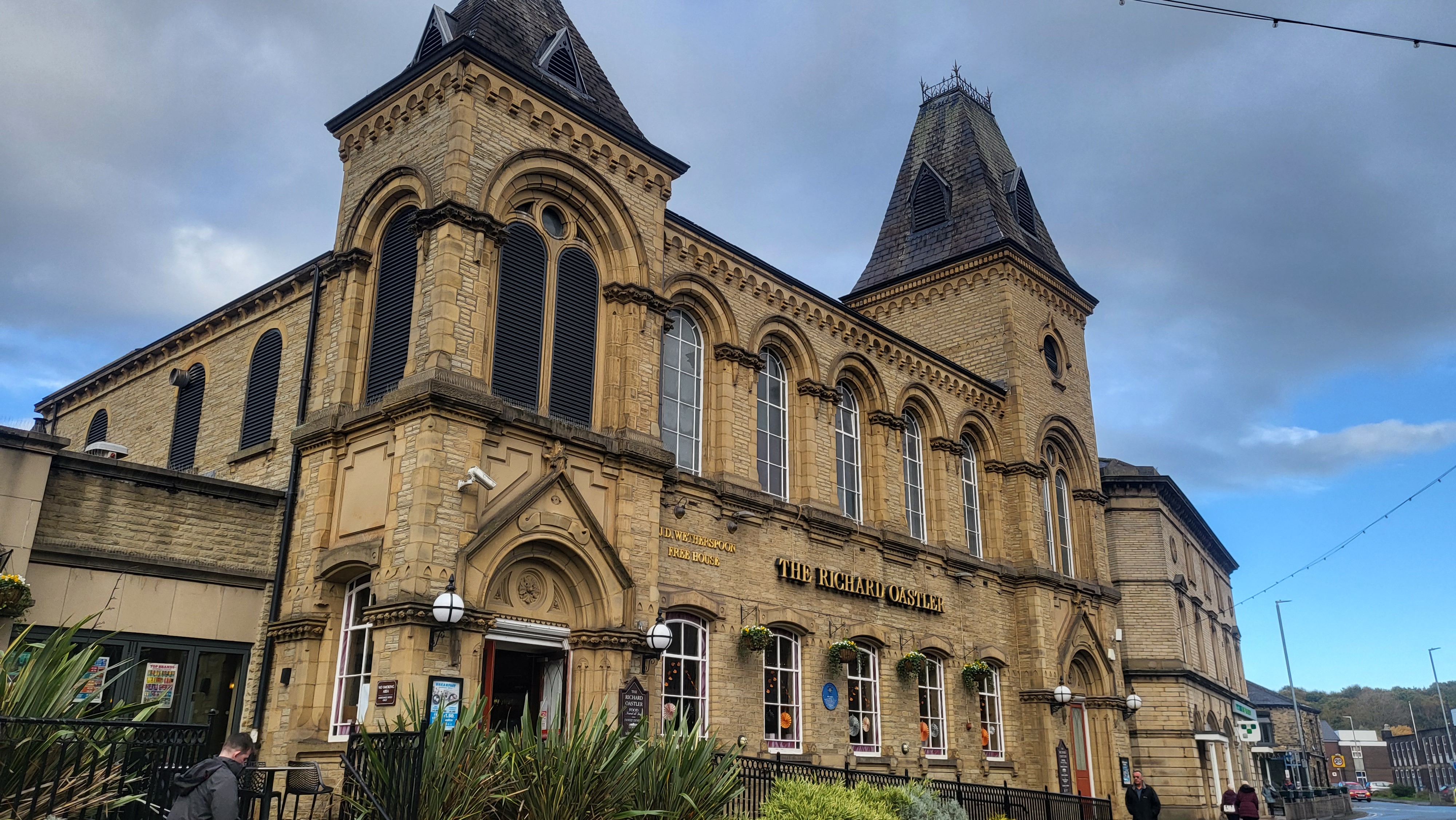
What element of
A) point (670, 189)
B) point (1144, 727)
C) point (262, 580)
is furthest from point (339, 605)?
point (1144, 727)

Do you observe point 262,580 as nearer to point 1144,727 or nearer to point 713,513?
point 713,513

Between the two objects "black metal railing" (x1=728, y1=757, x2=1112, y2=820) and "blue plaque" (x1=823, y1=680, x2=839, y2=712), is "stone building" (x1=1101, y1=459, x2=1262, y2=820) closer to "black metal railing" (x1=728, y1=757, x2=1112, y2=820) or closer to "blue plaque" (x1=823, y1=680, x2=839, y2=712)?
"black metal railing" (x1=728, y1=757, x2=1112, y2=820)

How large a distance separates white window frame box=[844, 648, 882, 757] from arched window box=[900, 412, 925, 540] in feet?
10.8

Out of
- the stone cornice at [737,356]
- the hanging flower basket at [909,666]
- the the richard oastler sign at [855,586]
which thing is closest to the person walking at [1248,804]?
the the richard oastler sign at [855,586]

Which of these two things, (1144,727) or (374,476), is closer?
(374,476)

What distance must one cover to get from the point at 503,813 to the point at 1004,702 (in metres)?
17.2

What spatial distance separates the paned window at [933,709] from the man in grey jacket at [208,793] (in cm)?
1542

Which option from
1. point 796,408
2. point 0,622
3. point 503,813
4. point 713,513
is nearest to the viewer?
point 503,813

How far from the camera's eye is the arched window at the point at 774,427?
20.0 meters

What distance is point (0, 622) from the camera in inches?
498

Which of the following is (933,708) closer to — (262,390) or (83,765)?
(262,390)

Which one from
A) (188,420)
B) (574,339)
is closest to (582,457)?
(574,339)

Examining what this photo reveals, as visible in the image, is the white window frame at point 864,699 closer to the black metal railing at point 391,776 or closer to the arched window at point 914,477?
the arched window at point 914,477

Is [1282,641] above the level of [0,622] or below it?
above
